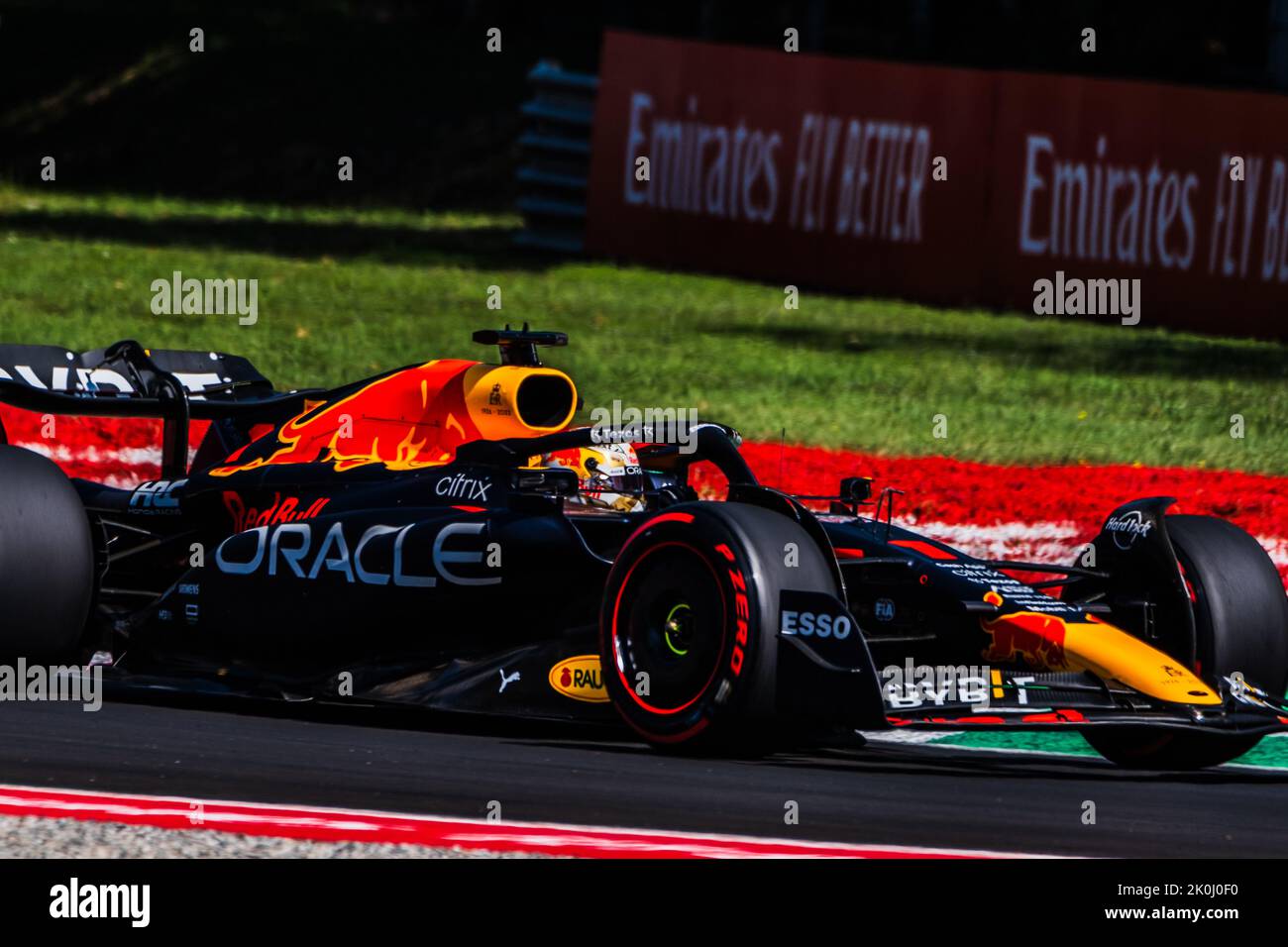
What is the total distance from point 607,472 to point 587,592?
69cm

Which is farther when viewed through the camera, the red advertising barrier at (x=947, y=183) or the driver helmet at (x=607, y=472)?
the red advertising barrier at (x=947, y=183)

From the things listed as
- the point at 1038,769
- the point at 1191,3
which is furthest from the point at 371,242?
the point at 1038,769

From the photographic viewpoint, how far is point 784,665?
6.22 meters

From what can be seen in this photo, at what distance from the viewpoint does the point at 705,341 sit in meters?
16.1

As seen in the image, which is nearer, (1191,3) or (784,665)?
(784,665)

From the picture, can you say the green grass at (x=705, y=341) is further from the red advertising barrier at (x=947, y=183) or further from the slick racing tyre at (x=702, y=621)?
the slick racing tyre at (x=702, y=621)

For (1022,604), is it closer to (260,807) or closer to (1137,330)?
(260,807)

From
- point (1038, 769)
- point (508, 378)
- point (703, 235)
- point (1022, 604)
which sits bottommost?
point (1038, 769)

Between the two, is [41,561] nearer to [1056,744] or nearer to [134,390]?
[134,390]

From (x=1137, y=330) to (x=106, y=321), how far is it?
731 cm

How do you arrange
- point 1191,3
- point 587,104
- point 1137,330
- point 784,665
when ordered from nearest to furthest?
point 784,665 → point 1137,330 → point 587,104 → point 1191,3

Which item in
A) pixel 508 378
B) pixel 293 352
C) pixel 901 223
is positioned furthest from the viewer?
pixel 901 223

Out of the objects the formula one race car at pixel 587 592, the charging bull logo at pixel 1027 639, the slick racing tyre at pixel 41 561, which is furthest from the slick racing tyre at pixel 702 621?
the slick racing tyre at pixel 41 561

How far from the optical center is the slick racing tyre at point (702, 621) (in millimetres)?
6242
